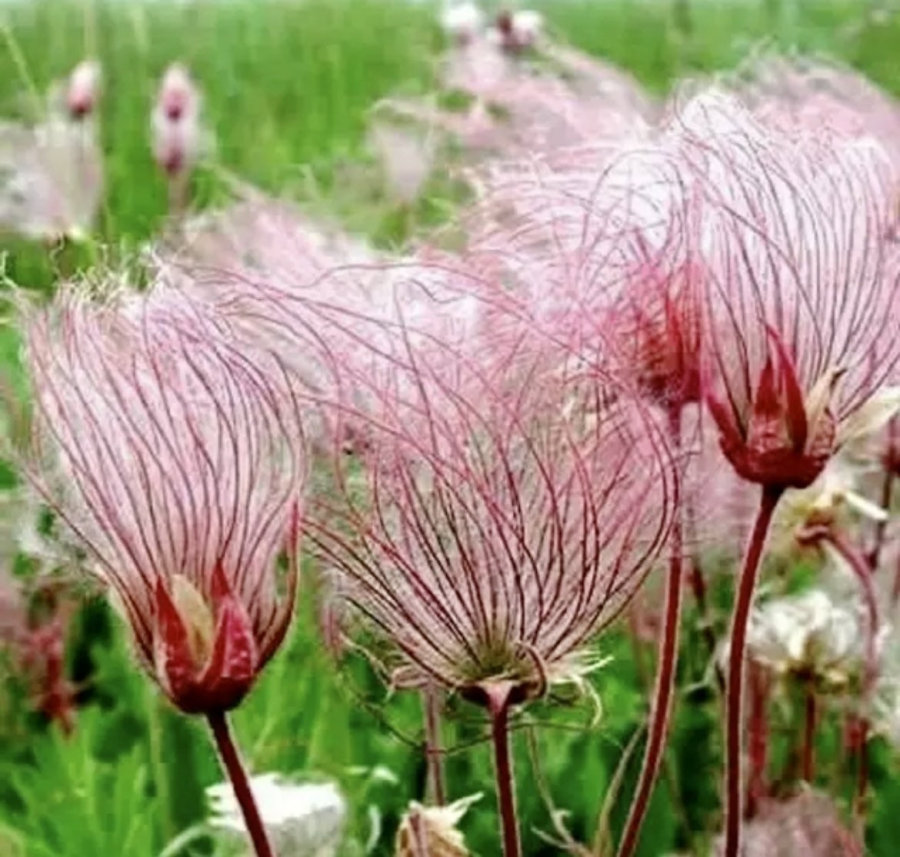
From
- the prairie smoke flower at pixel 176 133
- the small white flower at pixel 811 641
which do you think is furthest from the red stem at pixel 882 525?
the prairie smoke flower at pixel 176 133

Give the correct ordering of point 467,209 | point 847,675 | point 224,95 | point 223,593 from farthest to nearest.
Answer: point 224,95, point 847,675, point 467,209, point 223,593

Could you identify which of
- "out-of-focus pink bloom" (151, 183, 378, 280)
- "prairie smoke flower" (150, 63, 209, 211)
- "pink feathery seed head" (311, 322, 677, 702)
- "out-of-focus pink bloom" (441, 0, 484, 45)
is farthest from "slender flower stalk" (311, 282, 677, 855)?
"out-of-focus pink bloom" (441, 0, 484, 45)

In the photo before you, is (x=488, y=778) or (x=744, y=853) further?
(x=488, y=778)

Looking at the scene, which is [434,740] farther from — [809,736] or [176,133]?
[176,133]

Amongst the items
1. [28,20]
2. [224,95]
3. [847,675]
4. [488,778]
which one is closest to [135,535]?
[847,675]

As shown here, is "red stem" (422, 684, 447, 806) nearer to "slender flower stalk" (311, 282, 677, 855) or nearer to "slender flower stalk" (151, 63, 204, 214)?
"slender flower stalk" (311, 282, 677, 855)

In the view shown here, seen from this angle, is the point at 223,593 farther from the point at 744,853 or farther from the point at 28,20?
the point at 28,20
